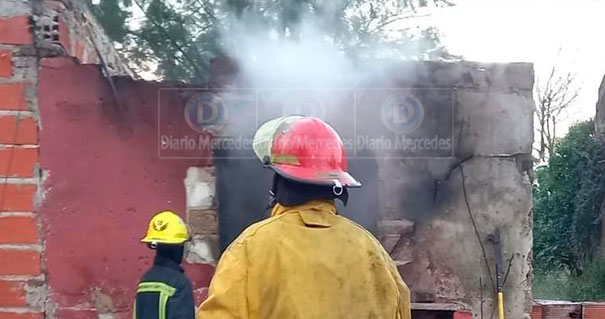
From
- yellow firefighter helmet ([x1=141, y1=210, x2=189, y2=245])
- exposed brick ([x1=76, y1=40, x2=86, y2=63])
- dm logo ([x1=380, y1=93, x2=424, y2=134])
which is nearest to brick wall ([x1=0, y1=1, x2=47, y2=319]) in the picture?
exposed brick ([x1=76, y1=40, x2=86, y2=63])

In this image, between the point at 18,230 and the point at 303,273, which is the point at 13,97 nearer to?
the point at 18,230

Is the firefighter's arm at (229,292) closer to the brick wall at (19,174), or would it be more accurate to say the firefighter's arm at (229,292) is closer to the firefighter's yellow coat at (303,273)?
the firefighter's yellow coat at (303,273)

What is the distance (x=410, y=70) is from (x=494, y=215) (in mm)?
1062

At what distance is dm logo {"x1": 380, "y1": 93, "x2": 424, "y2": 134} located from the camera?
195 inches

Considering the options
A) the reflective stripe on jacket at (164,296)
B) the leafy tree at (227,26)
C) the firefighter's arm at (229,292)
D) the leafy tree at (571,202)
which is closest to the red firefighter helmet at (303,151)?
the firefighter's arm at (229,292)

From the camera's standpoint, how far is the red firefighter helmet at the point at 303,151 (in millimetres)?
2387

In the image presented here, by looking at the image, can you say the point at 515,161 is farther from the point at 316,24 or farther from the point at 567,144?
the point at 567,144

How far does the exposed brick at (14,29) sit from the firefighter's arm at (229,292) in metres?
3.16

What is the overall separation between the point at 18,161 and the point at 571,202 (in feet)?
45.0

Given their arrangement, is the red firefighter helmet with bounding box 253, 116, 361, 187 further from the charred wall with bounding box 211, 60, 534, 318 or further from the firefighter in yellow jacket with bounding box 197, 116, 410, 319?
the charred wall with bounding box 211, 60, 534, 318

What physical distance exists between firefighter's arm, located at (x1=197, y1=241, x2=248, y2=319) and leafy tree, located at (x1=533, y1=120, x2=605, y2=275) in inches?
563

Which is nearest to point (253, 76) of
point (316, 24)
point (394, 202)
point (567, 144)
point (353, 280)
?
point (394, 202)

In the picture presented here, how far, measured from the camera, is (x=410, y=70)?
5004mm

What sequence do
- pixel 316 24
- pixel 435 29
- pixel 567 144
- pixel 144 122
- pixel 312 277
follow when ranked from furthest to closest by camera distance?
pixel 567 144 < pixel 435 29 < pixel 316 24 < pixel 144 122 < pixel 312 277
